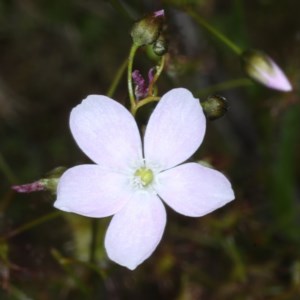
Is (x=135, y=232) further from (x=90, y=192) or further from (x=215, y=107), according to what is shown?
(x=215, y=107)

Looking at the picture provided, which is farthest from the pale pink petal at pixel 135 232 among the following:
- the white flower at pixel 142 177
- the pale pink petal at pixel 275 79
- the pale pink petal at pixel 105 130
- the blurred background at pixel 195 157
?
the blurred background at pixel 195 157

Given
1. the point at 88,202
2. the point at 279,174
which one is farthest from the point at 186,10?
the point at 279,174

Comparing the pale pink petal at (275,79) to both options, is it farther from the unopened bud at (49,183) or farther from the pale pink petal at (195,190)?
the unopened bud at (49,183)

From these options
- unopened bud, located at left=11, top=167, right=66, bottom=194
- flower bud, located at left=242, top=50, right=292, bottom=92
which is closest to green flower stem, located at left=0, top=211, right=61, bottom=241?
A: unopened bud, located at left=11, top=167, right=66, bottom=194

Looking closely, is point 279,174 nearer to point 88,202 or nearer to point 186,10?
point 186,10

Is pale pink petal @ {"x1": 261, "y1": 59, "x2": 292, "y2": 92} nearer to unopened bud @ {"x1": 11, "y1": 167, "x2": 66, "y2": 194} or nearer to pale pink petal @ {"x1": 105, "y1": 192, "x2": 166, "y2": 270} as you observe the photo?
pale pink petal @ {"x1": 105, "y1": 192, "x2": 166, "y2": 270}
